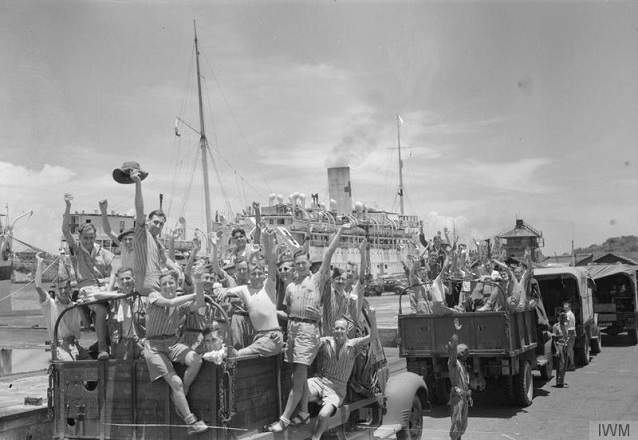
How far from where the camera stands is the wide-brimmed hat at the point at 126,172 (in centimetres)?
570

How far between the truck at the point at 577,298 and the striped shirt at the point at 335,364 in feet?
32.5

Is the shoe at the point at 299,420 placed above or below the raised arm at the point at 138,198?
below

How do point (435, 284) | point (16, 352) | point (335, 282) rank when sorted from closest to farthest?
point (335, 282) < point (435, 284) < point (16, 352)

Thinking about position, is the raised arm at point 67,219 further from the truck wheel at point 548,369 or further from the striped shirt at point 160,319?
the truck wheel at point 548,369

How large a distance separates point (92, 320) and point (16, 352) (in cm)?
939

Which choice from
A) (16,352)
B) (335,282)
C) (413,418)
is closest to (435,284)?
(413,418)

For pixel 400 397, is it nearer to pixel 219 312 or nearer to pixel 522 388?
pixel 219 312

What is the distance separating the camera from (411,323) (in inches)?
420

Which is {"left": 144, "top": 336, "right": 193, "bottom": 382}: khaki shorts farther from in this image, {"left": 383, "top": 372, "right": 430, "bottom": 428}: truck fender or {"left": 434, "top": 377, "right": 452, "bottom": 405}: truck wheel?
{"left": 434, "top": 377, "right": 452, "bottom": 405}: truck wheel

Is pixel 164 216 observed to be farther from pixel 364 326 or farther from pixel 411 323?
pixel 411 323

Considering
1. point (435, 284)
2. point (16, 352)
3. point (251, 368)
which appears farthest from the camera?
point (16, 352)

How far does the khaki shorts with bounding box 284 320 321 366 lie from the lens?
5711 millimetres

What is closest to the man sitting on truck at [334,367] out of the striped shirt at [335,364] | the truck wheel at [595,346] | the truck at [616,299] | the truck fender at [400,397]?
the striped shirt at [335,364]

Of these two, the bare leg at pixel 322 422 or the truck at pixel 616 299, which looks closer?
the bare leg at pixel 322 422
